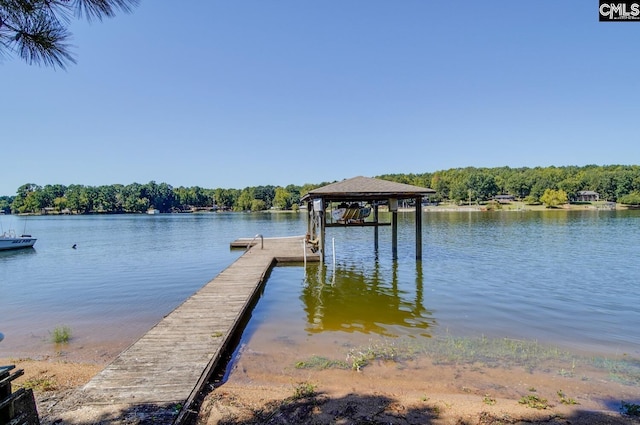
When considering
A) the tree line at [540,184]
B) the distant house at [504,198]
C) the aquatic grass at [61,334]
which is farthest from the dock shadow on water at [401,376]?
the distant house at [504,198]

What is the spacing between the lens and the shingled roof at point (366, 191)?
15.1m

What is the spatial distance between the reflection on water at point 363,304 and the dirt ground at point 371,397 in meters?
2.23

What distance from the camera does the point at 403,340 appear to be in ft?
25.0

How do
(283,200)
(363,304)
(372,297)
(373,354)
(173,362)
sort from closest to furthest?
(173,362), (373,354), (363,304), (372,297), (283,200)

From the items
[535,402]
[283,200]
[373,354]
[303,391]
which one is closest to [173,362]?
[303,391]

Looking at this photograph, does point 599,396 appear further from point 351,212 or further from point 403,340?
point 351,212

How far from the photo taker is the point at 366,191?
15.1 metres

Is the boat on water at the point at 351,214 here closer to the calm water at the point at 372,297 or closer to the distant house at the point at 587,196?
the calm water at the point at 372,297

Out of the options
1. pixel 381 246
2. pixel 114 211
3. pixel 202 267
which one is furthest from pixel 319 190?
pixel 114 211

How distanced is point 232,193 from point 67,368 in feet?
501

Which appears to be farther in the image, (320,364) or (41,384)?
(320,364)

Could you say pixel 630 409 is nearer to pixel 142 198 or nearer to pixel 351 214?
pixel 351 214

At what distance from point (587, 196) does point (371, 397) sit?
429 feet

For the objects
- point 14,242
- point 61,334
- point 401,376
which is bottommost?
point 61,334
